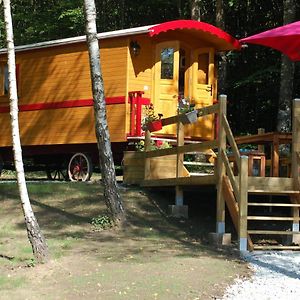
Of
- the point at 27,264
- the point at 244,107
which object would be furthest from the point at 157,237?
the point at 244,107

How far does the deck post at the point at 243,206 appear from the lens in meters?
7.82

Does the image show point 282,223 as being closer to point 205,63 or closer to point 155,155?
point 155,155

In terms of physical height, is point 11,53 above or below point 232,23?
→ below

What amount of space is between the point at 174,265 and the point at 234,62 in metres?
16.0

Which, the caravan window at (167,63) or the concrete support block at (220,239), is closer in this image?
the concrete support block at (220,239)

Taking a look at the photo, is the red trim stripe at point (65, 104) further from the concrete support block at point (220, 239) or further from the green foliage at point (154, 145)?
the concrete support block at point (220, 239)

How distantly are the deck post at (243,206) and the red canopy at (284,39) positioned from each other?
1.86 meters

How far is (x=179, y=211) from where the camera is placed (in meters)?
10.1

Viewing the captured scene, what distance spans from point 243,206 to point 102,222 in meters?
2.40

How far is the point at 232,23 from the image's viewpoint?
22.9 meters

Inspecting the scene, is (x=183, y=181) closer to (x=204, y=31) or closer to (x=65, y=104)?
(x=204, y=31)

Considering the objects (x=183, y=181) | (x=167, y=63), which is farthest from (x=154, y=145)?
(x=167, y=63)

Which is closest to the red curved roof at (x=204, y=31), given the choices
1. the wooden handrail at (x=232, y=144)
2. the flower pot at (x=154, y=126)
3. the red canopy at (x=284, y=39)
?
the flower pot at (x=154, y=126)

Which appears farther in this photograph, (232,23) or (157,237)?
A: (232,23)
